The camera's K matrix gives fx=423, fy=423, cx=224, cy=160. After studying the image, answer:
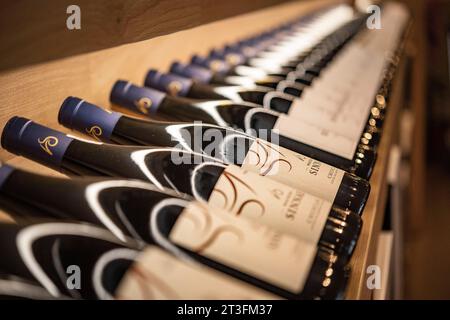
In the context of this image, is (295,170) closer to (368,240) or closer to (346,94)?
(368,240)

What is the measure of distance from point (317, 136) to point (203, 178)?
0.18m

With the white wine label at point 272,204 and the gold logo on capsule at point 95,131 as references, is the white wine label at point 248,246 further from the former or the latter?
the gold logo on capsule at point 95,131

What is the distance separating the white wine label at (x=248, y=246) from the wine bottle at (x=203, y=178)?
0.03 metres

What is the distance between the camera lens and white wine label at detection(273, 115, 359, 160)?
560mm

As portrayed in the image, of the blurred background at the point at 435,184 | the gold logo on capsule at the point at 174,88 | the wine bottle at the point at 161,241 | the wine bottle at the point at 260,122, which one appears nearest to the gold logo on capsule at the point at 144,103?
the wine bottle at the point at 260,122

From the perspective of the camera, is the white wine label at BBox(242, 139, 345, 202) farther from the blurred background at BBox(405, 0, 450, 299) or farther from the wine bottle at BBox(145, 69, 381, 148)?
the blurred background at BBox(405, 0, 450, 299)

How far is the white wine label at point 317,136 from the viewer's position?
1.84ft

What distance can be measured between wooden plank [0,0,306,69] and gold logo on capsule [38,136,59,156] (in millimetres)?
86

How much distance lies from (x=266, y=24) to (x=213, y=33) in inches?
24.2

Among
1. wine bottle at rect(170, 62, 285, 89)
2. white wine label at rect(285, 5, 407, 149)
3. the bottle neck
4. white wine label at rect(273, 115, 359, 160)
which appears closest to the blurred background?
white wine label at rect(285, 5, 407, 149)

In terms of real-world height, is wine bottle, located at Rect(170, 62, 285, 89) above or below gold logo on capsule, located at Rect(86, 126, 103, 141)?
above

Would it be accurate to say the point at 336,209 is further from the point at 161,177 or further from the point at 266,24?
the point at 266,24
